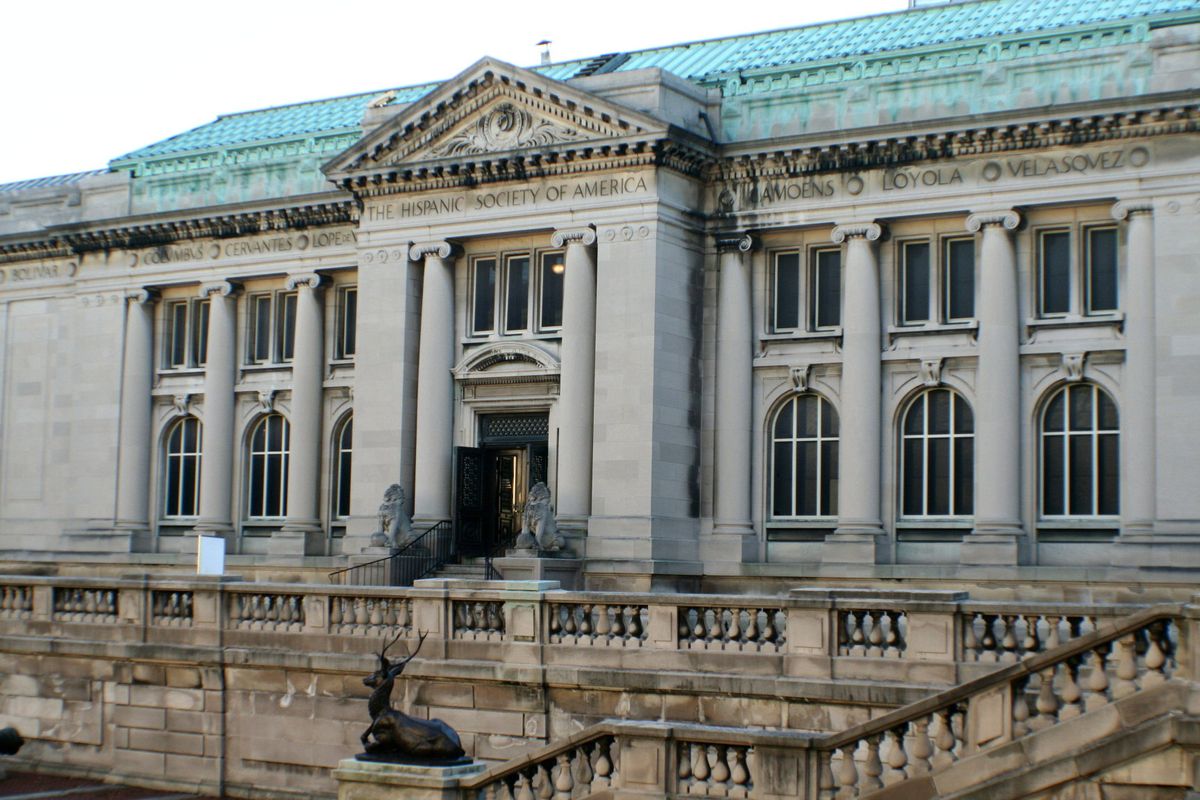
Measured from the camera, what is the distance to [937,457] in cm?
3709

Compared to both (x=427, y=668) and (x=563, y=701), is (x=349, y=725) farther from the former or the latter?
(x=563, y=701)

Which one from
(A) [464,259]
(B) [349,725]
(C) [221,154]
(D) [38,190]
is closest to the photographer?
(B) [349,725]

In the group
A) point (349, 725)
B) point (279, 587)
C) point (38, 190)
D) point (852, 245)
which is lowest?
point (349, 725)

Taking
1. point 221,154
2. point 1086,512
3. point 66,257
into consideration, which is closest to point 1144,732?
point 1086,512

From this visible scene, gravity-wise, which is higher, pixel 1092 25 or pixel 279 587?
pixel 1092 25

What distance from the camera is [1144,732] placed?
15289mm

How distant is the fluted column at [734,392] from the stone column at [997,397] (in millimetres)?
5321

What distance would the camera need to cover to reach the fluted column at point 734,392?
127ft

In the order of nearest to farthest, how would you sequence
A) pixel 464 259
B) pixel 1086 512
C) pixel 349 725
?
pixel 349 725 < pixel 1086 512 < pixel 464 259

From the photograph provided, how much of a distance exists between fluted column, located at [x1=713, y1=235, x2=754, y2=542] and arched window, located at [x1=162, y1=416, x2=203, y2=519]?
16.5 metres

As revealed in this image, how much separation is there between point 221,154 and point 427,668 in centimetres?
2723

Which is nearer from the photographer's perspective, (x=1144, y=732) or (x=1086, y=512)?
(x=1144, y=732)

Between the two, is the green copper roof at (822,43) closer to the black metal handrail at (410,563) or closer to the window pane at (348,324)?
the window pane at (348,324)

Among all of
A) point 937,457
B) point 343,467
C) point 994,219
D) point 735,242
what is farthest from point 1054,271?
point 343,467
